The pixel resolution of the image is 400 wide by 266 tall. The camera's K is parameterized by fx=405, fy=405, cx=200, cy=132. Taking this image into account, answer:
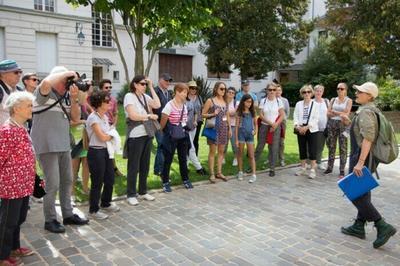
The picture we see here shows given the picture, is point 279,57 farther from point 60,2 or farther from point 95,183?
point 95,183

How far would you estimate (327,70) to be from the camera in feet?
107

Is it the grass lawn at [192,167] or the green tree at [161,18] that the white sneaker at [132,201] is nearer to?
the grass lawn at [192,167]

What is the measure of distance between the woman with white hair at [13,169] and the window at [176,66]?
29.0 metres

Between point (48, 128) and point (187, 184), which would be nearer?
point (48, 128)

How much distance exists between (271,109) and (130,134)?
3.63m

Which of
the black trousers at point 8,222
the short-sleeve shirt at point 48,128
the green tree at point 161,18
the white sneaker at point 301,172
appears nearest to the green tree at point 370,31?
the white sneaker at point 301,172

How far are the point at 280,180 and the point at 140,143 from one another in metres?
3.37

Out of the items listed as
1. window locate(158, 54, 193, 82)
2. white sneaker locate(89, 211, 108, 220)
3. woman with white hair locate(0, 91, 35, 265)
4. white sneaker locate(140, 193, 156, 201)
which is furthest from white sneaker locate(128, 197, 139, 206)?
window locate(158, 54, 193, 82)

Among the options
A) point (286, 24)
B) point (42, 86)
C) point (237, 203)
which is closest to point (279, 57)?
point (286, 24)

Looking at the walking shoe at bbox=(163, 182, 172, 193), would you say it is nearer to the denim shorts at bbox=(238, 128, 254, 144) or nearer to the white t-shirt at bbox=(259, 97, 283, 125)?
the denim shorts at bbox=(238, 128, 254, 144)

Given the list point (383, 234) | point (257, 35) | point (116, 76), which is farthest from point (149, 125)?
point (116, 76)

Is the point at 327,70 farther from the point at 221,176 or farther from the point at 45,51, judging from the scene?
the point at 221,176

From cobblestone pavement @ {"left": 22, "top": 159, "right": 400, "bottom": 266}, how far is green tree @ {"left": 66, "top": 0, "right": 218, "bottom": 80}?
111 inches

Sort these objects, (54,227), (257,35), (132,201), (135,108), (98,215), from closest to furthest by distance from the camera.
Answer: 1. (54,227)
2. (98,215)
3. (135,108)
4. (132,201)
5. (257,35)
